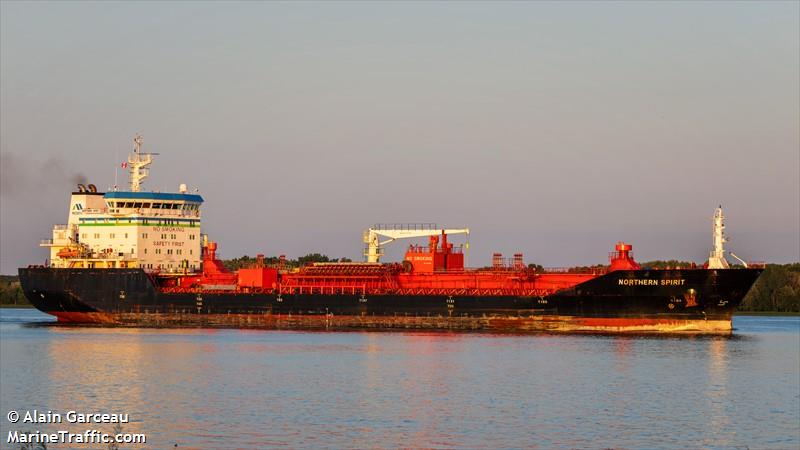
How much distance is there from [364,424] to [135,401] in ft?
25.0

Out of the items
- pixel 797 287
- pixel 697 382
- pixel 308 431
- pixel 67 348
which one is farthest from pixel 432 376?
pixel 797 287

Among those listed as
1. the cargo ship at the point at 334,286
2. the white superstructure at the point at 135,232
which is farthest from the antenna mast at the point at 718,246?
the white superstructure at the point at 135,232

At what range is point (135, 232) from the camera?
66.9m

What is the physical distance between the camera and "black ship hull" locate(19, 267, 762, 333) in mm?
53812

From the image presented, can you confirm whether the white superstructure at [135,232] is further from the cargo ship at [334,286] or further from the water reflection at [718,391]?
the water reflection at [718,391]

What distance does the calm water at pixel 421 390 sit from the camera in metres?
28.1

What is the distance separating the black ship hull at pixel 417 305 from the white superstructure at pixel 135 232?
230 cm

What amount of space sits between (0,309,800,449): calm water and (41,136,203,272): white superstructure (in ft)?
44.9

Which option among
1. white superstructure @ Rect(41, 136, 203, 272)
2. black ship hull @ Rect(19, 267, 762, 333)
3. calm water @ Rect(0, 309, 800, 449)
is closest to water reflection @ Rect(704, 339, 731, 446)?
calm water @ Rect(0, 309, 800, 449)

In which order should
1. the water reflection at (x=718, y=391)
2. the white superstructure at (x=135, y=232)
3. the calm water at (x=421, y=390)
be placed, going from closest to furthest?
the calm water at (x=421, y=390) → the water reflection at (x=718, y=391) → the white superstructure at (x=135, y=232)

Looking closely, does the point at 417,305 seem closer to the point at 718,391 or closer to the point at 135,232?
the point at 135,232

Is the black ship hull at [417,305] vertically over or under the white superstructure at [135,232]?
under

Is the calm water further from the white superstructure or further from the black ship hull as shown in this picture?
the white superstructure

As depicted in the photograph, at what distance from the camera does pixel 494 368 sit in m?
41.2
